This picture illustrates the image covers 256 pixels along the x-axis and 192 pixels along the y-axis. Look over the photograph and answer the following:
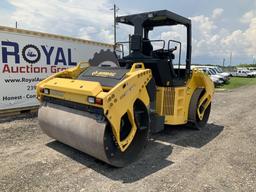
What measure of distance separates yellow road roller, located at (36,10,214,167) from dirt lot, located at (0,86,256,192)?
1.00 ft

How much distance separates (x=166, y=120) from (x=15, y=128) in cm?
380

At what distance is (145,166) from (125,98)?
125 cm

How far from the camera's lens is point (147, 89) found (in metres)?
4.72

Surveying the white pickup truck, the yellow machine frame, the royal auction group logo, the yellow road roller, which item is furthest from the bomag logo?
the white pickup truck

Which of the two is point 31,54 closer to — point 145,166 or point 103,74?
point 103,74

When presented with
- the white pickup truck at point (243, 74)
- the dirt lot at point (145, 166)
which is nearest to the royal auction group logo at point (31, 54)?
the dirt lot at point (145, 166)

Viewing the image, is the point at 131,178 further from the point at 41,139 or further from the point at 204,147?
the point at 41,139

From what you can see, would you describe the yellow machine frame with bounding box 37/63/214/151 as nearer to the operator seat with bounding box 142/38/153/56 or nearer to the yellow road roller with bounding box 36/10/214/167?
the yellow road roller with bounding box 36/10/214/167

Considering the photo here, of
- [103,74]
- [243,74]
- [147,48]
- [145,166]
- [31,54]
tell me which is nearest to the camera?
[145,166]

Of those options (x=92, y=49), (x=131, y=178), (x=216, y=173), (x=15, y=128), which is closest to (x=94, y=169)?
(x=131, y=178)

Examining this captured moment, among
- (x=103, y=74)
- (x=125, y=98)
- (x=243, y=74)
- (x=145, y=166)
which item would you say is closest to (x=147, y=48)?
(x=103, y=74)

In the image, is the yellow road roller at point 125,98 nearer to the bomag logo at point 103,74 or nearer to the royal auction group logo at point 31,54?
the bomag logo at point 103,74

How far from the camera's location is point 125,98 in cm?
407

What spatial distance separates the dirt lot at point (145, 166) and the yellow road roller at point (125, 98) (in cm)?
31
